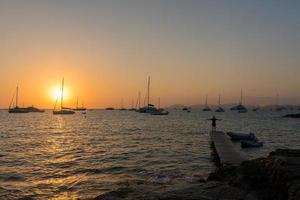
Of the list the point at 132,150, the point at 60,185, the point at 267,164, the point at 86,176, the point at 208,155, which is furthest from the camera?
the point at 132,150

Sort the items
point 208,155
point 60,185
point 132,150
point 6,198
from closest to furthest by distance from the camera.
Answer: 1. point 6,198
2. point 60,185
3. point 208,155
4. point 132,150

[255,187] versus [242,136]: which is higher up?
[242,136]

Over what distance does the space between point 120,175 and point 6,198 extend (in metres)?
8.24

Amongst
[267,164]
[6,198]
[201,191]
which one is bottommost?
[6,198]

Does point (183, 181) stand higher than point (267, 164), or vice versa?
point (267, 164)

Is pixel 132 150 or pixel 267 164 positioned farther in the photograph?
pixel 132 150

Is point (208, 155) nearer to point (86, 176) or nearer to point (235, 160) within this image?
point (235, 160)

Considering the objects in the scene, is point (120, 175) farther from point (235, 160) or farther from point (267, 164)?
point (267, 164)

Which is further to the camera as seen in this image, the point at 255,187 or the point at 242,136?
the point at 242,136

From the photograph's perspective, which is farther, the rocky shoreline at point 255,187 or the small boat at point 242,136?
the small boat at point 242,136

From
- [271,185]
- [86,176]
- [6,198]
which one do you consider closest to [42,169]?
[86,176]

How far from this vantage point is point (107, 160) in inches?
1320

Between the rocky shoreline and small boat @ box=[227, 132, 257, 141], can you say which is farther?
small boat @ box=[227, 132, 257, 141]

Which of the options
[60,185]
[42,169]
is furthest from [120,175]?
[42,169]
